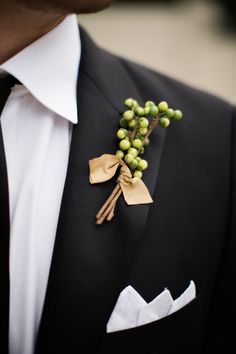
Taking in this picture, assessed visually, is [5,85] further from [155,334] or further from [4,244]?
[155,334]

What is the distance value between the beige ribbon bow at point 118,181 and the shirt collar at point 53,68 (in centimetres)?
9

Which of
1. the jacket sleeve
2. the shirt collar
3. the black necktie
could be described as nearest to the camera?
the black necktie

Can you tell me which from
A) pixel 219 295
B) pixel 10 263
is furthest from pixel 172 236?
pixel 10 263

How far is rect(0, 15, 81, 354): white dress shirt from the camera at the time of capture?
98 cm

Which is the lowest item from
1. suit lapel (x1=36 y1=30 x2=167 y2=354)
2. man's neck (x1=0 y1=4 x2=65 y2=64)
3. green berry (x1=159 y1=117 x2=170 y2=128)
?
suit lapel (x1=36 y1=30 x2=167 y2=354)

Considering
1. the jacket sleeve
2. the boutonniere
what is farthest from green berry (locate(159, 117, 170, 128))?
the jacket sleeve

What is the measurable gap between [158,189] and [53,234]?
9.0 inches

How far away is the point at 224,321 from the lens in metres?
1.25

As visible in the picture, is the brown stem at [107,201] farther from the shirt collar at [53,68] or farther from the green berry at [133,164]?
the shirt collar at [53,68]

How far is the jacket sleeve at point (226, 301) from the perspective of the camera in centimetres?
120

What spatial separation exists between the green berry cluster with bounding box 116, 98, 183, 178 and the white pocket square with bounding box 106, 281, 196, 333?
22 cm

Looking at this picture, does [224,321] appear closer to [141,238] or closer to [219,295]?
[219,295]

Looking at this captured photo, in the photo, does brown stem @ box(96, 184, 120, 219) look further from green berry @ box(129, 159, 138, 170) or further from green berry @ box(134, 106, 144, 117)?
green berry @ box(134, 106, 144, 117)

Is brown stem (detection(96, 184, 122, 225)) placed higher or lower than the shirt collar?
lower
